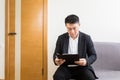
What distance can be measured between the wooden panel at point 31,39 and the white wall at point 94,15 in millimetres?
248

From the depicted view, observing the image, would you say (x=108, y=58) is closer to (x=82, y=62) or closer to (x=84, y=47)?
(x=84, y=47)

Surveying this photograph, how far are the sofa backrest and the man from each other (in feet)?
1.66

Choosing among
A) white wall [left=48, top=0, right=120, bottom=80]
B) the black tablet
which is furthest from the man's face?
white wall [left=48, top=0, right=120, bottom=80]

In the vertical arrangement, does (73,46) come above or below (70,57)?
above

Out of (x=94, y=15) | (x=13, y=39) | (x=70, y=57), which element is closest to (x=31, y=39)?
(x=13, y=39)

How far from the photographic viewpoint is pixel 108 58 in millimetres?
2951

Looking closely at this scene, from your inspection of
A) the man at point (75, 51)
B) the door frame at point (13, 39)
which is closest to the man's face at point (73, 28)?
the man at point (75, 51)

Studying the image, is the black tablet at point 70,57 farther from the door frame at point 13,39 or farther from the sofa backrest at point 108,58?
the door frame at point 13,39

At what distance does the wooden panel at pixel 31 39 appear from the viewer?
3.38 m

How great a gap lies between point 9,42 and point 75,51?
5.01 ft

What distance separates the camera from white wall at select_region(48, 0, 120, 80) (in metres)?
3.22
